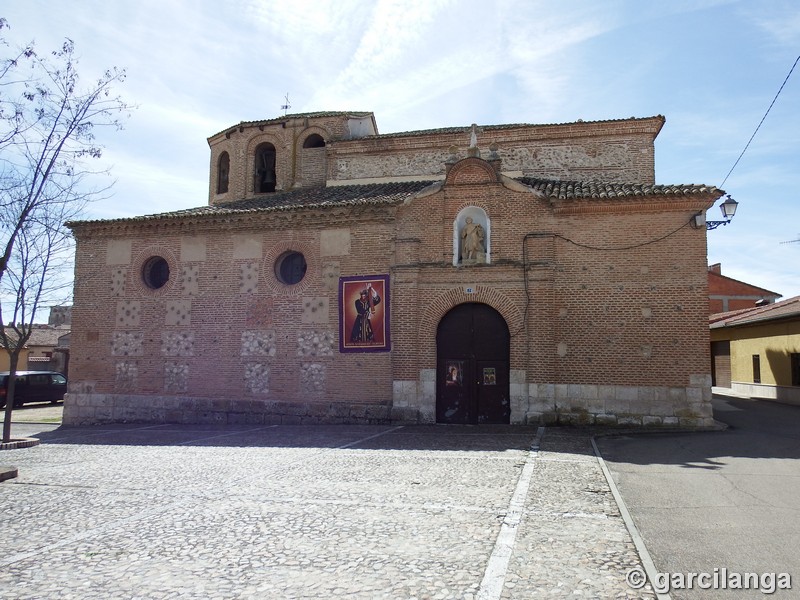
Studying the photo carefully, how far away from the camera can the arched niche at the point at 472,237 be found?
14117mm

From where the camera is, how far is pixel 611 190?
45.6ft

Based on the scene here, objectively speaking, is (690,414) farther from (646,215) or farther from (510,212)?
(510,212)

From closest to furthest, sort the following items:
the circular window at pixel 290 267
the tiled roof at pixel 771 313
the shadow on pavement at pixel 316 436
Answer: the shadow on pavement at pixel 316 436 → the circular window at pixel 290 267 → the tiled roof at pixel 771 313

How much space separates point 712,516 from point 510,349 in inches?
306

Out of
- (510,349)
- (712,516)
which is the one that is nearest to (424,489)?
(712,516)

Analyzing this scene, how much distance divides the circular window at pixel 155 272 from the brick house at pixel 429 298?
1.6 inches

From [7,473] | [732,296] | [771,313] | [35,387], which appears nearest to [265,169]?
[35,387]

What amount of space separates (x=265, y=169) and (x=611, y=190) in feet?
42.6

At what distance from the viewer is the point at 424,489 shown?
726cm

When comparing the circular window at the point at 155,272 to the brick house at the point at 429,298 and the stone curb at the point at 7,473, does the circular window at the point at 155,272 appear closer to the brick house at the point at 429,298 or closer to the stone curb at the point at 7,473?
the brick house at the point at 429,298

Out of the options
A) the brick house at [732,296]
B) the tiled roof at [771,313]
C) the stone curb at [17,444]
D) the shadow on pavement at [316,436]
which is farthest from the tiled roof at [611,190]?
the brick house at [732,296]
